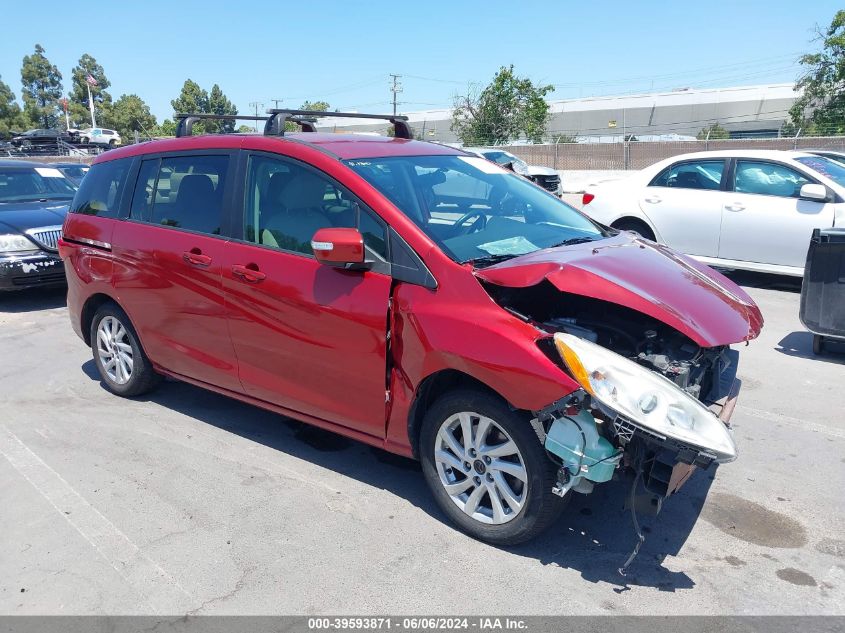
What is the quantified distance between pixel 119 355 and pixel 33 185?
21.0 ft

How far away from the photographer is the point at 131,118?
75562 millimetres

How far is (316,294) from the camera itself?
3863mm

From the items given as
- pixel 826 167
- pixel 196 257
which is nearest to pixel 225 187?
pixel 196 257

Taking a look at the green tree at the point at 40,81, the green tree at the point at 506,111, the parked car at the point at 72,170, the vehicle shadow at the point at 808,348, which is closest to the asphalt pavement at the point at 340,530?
the vehicle shadow at the point at 808,348

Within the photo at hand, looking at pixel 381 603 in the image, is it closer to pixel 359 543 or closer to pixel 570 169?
pixel 359 543

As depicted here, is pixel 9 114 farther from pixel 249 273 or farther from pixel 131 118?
pixel 249 273

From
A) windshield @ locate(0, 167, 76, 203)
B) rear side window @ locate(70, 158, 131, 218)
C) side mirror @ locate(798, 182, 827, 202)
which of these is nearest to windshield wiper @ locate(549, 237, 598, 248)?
rear side window @ locate(70, 158, 131, 218)

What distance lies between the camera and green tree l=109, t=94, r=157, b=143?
74.7 metres

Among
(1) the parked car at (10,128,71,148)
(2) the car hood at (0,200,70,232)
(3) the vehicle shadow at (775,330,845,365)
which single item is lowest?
(3) the vehicle shadow at (775,330,845,365)

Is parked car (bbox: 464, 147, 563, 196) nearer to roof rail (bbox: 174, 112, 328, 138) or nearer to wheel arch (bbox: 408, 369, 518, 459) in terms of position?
roof rail (bbox: 174, 112, 328, 138)

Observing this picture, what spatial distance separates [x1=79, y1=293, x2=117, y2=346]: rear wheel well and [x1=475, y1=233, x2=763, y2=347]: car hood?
3.42 m

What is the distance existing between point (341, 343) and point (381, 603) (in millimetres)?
1328

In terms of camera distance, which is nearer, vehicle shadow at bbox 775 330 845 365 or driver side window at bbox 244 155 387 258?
driver side window at bbox 244 155 387 258

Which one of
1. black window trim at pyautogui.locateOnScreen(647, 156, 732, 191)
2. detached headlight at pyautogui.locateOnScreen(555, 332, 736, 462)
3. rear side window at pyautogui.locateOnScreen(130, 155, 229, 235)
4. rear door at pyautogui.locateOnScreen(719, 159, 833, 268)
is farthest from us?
black window trim at pyautogui.locateOnScreen(647, 156, 732, 191)
